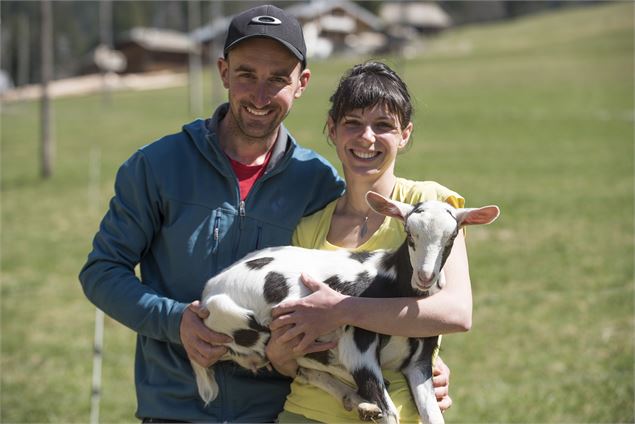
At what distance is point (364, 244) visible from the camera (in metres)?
3.57

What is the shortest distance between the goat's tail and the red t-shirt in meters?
0.84

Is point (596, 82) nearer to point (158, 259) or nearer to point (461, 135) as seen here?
point (461, 135)

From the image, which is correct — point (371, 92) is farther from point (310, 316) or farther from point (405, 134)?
point (310, 316)

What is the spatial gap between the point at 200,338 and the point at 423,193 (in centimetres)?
112

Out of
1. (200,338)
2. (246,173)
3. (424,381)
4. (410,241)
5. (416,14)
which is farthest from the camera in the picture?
(416,14)

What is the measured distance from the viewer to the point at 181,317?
3.49 metres

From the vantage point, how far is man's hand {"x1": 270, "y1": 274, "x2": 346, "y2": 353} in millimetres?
3213

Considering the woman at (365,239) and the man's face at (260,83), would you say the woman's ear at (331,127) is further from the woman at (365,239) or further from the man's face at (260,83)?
the man's face at (260,83)

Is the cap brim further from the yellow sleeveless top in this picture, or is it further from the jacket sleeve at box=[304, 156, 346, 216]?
the yellow sleeveless top

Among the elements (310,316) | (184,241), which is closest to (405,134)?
(310,316)

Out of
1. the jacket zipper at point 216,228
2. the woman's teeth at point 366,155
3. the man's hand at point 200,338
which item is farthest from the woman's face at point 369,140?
the man's hand at point 200,338

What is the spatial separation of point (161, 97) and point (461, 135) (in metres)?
26.1

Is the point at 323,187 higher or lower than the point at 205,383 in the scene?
higher

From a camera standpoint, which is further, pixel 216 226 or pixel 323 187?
pixel 323 187
